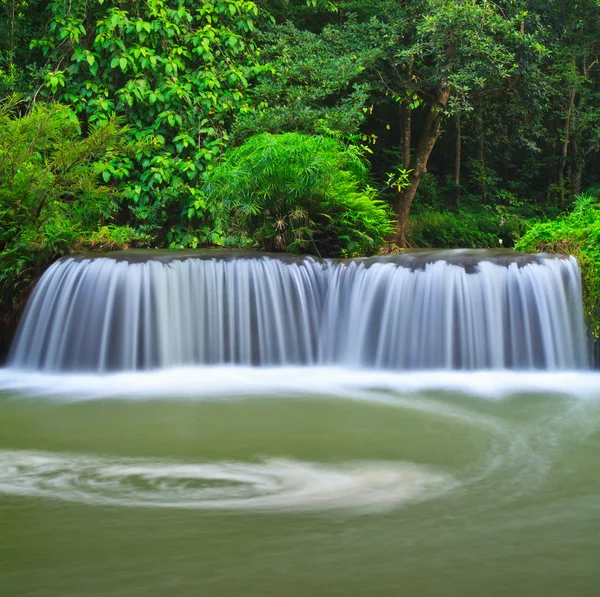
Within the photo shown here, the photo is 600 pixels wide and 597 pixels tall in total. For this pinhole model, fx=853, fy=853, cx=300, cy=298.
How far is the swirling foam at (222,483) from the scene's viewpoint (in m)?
3.92

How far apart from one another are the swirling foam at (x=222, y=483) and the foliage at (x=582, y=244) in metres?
4.00

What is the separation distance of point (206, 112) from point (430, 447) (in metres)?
8.27

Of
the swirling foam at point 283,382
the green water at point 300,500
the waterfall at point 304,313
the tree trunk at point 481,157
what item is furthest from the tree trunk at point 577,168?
the green water at point 300,500

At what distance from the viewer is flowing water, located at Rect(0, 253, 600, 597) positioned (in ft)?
10.4

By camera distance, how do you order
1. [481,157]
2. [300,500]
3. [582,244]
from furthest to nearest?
[481,157] → [582,244] → [300,500]

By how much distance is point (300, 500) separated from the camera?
3.95 meters

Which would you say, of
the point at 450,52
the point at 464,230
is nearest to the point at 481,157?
the point at 464,230

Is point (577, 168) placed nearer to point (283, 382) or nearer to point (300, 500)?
point (283, 382)

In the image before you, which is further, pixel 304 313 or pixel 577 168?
pixel 577 168

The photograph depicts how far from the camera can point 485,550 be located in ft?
10.9

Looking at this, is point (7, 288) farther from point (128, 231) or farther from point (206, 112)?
point (206, 112)

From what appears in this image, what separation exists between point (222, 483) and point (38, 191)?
217 inches

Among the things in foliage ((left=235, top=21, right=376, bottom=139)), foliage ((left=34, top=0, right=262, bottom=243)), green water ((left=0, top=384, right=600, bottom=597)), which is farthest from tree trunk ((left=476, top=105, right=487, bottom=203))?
green water ((left=0, top=384, right=600, bottom=597))

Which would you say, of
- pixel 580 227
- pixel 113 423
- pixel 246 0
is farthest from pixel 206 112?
pixel 113 423
